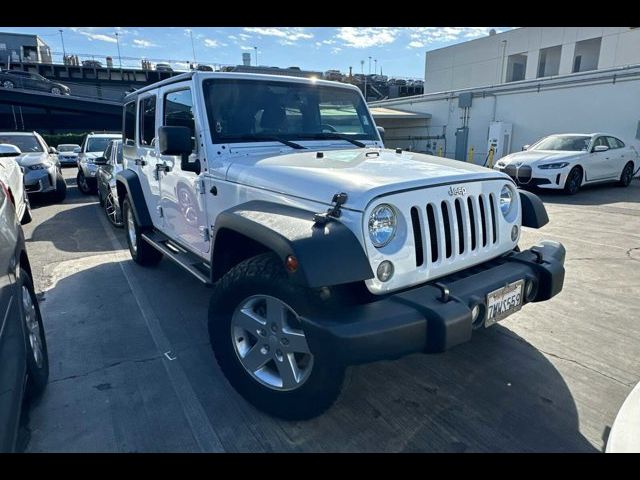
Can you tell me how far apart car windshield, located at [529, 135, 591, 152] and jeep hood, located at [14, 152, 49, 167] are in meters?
12.5

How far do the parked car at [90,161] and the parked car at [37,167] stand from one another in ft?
2.72

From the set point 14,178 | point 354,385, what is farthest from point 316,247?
point 14,178

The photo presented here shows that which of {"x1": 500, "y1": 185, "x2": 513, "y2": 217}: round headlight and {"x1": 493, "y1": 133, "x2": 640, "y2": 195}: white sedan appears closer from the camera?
{"x1": 500, "y1": 185, "x2": 513, "y2": 217}: round headlight

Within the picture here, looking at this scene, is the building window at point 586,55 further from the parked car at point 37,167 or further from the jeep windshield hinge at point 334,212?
the jeep windshield hinge at point 334,212

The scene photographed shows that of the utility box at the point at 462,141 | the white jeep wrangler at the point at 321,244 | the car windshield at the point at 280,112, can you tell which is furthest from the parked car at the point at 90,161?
the utility box at the point at 462,141

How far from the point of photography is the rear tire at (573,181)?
407 inches

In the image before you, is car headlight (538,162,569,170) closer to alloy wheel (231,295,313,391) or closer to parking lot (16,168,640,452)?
parking lot (16,168,640,452)

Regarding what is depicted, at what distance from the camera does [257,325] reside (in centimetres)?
243

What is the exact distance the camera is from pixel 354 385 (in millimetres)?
2814

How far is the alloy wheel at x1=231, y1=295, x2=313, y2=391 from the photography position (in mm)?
2295

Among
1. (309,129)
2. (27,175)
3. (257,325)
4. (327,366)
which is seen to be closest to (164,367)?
(257,325)

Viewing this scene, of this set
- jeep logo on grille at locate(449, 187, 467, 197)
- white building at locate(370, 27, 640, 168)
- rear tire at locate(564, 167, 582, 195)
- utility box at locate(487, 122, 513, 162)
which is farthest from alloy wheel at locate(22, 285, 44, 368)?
utility box at locate(487, 122, 513, 162)
